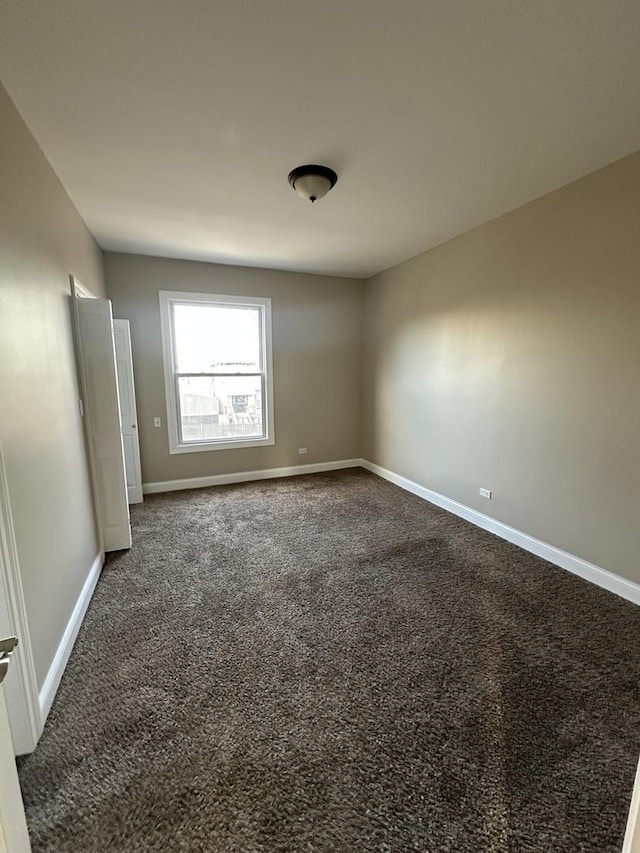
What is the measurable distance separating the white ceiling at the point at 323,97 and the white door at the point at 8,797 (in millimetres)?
2148

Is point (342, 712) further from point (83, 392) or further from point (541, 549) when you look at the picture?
point (83, 392)

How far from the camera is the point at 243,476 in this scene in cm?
480

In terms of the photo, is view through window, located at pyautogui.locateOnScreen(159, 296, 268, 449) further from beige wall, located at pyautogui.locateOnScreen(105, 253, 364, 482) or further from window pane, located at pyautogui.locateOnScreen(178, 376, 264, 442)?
beige wall, located at pyautogui.locateOnScreen(105, 253, 364, 482)

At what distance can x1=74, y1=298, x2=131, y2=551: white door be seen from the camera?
8.70 feet

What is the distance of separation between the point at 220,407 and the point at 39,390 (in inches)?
111

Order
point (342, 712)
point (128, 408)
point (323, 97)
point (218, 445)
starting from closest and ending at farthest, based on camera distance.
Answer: point (342, 712)
point (323, 97)
point (128, 408)
point (218, 445)

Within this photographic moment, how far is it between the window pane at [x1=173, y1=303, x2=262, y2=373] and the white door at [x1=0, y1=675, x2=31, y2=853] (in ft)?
12.9

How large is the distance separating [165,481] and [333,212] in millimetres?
3418

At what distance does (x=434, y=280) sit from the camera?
12.5 feet

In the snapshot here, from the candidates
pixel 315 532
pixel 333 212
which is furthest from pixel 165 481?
pixel 333 212

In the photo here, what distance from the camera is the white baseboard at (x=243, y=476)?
4387mm

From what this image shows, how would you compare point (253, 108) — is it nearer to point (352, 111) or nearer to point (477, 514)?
point (352, 111)

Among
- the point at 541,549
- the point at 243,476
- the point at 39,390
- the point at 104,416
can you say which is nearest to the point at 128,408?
the point at 104,416

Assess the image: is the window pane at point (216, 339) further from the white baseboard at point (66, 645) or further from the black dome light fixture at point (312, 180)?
the white baseboard at point (66, 645)
